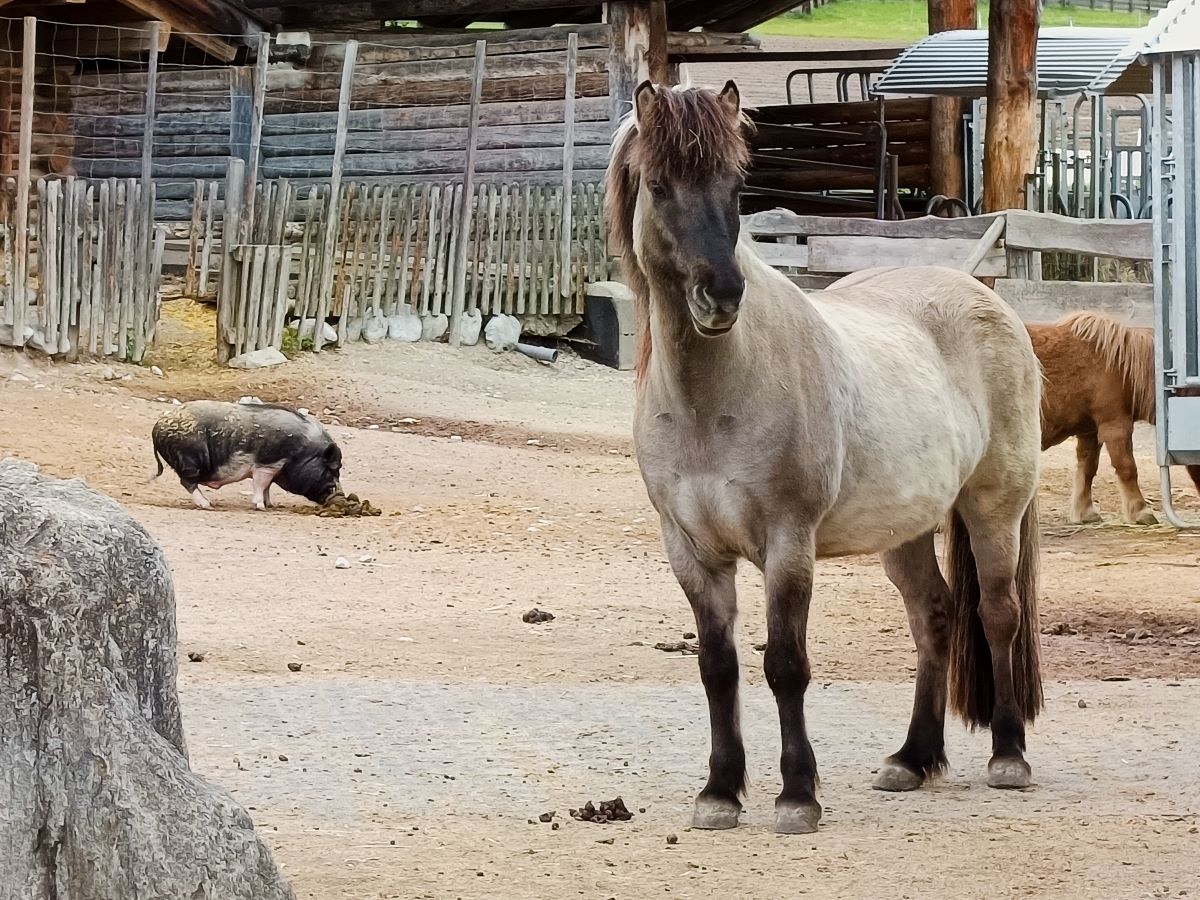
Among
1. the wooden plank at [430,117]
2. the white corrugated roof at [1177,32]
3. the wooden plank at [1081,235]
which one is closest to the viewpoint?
the white corrugated roof at [1177,32]

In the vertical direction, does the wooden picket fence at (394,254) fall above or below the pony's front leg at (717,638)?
above

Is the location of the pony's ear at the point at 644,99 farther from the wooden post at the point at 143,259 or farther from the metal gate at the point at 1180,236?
the wooden post at the point at 143,259

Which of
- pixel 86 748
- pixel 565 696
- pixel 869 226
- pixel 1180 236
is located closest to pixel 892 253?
pixel 869 226

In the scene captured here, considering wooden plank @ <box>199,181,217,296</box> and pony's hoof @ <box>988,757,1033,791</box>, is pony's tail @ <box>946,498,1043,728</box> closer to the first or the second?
pony's hoof @ <box>988,757,1033,791</box>

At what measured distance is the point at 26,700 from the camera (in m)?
2.86

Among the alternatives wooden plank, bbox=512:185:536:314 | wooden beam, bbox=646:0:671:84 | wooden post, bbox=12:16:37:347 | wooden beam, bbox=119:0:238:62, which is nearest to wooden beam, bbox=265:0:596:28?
wooden beam, bbox=646:0:671:84

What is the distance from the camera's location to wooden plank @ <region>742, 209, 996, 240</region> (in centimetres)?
1298

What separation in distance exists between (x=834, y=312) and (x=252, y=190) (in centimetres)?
1187

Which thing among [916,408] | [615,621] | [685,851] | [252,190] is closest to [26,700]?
[685,851]

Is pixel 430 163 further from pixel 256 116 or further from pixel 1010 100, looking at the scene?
pixel 1010 100

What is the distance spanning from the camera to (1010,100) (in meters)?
14.6

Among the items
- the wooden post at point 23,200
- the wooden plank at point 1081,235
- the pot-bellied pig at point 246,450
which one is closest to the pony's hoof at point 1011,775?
the pot-bellied pig at point 246,450

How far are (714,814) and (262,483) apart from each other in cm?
634

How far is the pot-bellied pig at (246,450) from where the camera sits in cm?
1031
